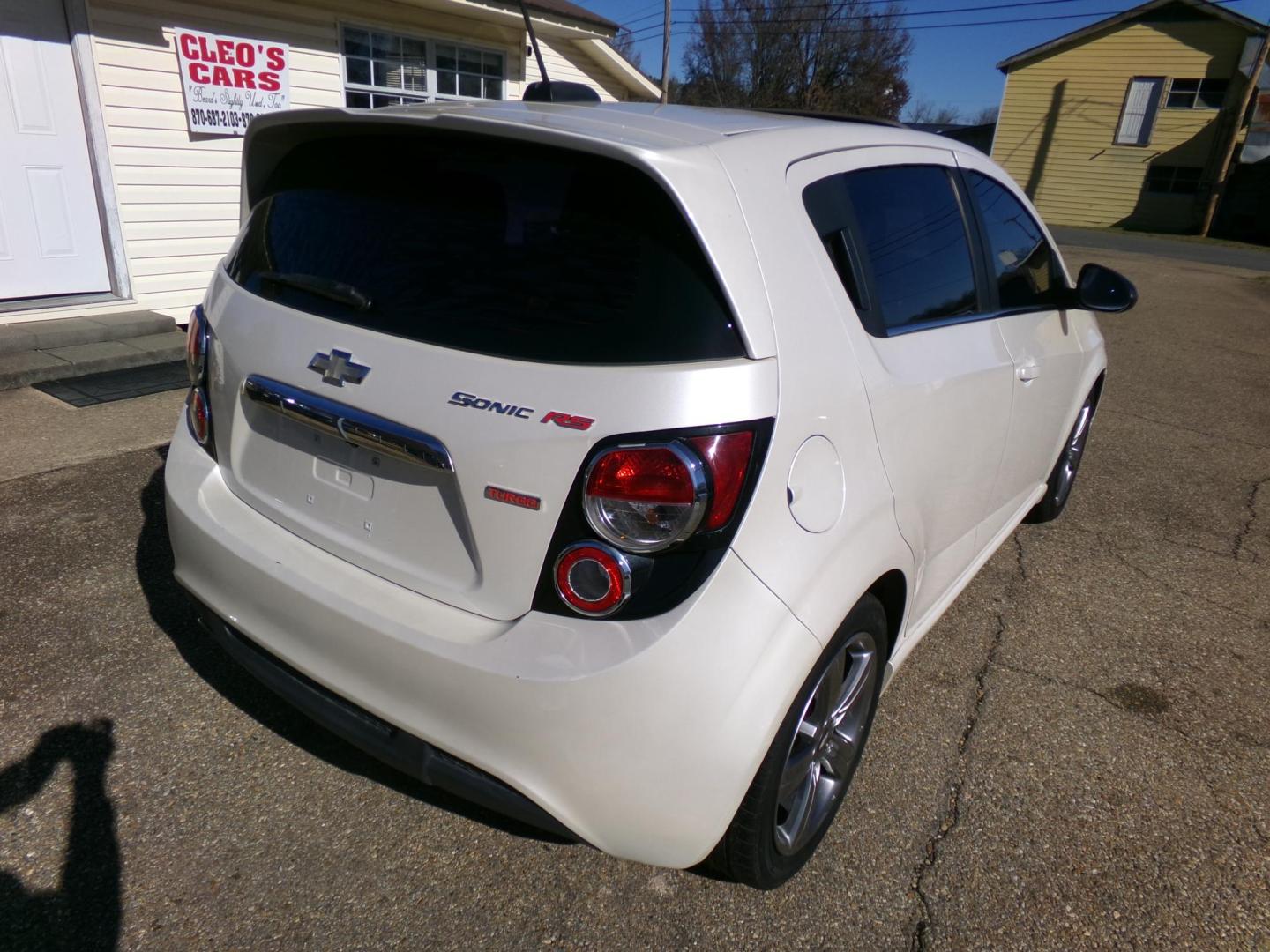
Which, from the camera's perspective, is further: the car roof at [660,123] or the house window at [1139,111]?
the house window at [1139,111]

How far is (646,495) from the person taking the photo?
164cm

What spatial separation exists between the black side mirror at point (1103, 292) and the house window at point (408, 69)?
6050 millimetres

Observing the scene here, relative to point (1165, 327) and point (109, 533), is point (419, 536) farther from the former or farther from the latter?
point (1165, 327)

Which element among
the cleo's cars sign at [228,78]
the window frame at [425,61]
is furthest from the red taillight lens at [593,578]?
the window frame at [425,61]

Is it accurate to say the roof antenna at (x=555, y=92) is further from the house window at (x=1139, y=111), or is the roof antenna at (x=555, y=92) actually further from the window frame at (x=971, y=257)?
the house window at (x=1139, y=111)

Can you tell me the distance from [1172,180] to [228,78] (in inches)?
1320

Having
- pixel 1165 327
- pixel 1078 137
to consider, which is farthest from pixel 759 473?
pixel 1078 137

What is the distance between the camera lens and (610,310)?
5.69 feet

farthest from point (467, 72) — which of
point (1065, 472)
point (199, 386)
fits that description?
point (199, 386)

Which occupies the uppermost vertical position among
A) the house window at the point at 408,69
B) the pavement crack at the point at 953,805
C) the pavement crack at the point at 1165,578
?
the house window at the point at 408,69

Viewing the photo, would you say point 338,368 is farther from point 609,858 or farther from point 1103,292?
point 1103,292

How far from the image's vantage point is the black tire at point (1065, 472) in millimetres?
4188

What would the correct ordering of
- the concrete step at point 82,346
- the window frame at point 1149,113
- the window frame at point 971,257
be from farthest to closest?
the window frame at point 1149,113 < the concrete step at point 82,346 < the window frame at point 971,257

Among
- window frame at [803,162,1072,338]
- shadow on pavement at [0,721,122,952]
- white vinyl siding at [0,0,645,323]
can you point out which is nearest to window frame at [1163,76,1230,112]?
white vinyl siding at [0,0,645,323]
